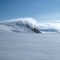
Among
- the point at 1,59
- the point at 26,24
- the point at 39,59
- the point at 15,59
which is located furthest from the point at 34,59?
the point at 26,24

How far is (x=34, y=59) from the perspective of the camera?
14.6 ft

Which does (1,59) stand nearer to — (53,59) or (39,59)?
(39,59)

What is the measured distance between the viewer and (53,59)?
14.6ft

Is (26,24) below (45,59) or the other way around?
the other way around

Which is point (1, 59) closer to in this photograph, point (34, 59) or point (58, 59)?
point (34, 59)

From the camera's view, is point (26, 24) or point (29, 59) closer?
point (29, 59)

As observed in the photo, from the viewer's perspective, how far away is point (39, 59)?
4445 mm

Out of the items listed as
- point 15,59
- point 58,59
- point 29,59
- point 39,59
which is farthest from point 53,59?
point 15,59

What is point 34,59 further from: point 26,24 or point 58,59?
point 26,24

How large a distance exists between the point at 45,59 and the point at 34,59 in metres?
0.38

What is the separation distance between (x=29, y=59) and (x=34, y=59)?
18 centimetres

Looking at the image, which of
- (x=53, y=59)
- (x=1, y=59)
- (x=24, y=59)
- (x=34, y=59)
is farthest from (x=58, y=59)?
(x=1, y=59)

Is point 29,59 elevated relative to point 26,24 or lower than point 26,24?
lower

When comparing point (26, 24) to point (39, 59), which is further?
point (26, 24)
